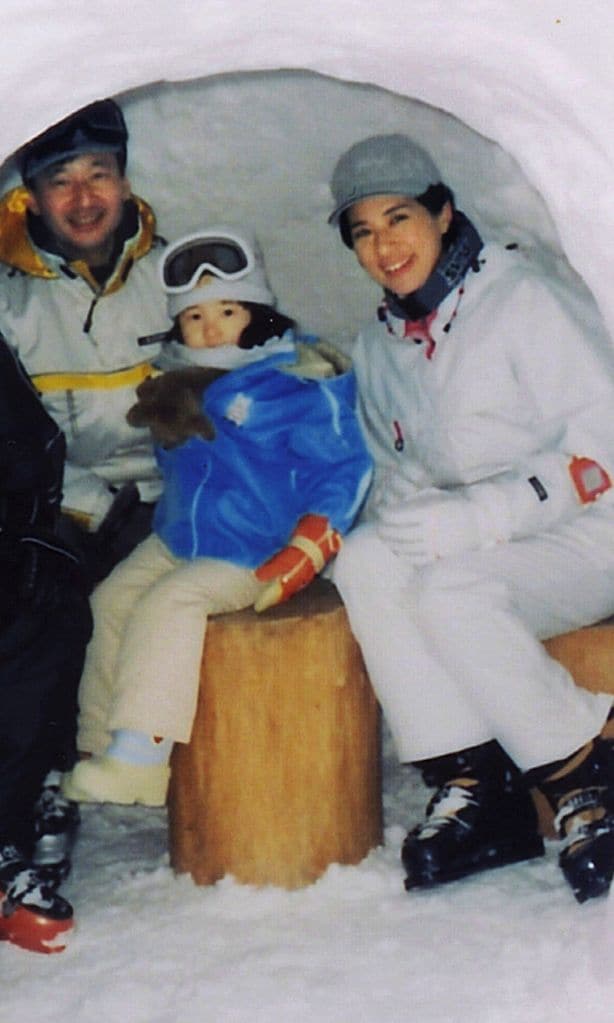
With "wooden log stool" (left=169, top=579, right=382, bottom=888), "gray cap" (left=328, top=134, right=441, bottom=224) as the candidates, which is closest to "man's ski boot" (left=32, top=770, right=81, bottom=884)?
"wooden log stool" (left=169, top=579, right=382, bottom=888)

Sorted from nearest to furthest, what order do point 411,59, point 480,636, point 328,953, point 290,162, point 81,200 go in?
point 411,59
point 328,953
point 480,636
point 81,200
point 290,162

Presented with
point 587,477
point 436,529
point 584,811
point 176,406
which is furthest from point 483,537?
point 176,406

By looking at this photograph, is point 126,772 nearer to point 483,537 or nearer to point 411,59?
point 483,537

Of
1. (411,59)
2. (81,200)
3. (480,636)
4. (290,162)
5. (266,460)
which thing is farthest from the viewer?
(290,162)

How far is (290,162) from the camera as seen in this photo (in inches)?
122

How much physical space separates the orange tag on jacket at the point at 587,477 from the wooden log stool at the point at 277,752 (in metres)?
0.42

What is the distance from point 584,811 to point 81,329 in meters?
1.22

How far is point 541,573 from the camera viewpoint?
231cm

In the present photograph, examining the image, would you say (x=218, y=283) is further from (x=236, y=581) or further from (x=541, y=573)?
(x=541, y=573)

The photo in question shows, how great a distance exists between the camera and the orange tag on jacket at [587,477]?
234cm

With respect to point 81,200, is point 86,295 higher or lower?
lower

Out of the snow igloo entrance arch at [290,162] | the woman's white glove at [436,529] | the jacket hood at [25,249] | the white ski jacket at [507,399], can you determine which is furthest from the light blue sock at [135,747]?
the snow igloo entrance arch at [290,162]

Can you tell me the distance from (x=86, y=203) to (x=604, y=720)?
4.09 feet

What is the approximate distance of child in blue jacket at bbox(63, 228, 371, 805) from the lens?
237 centimetres
